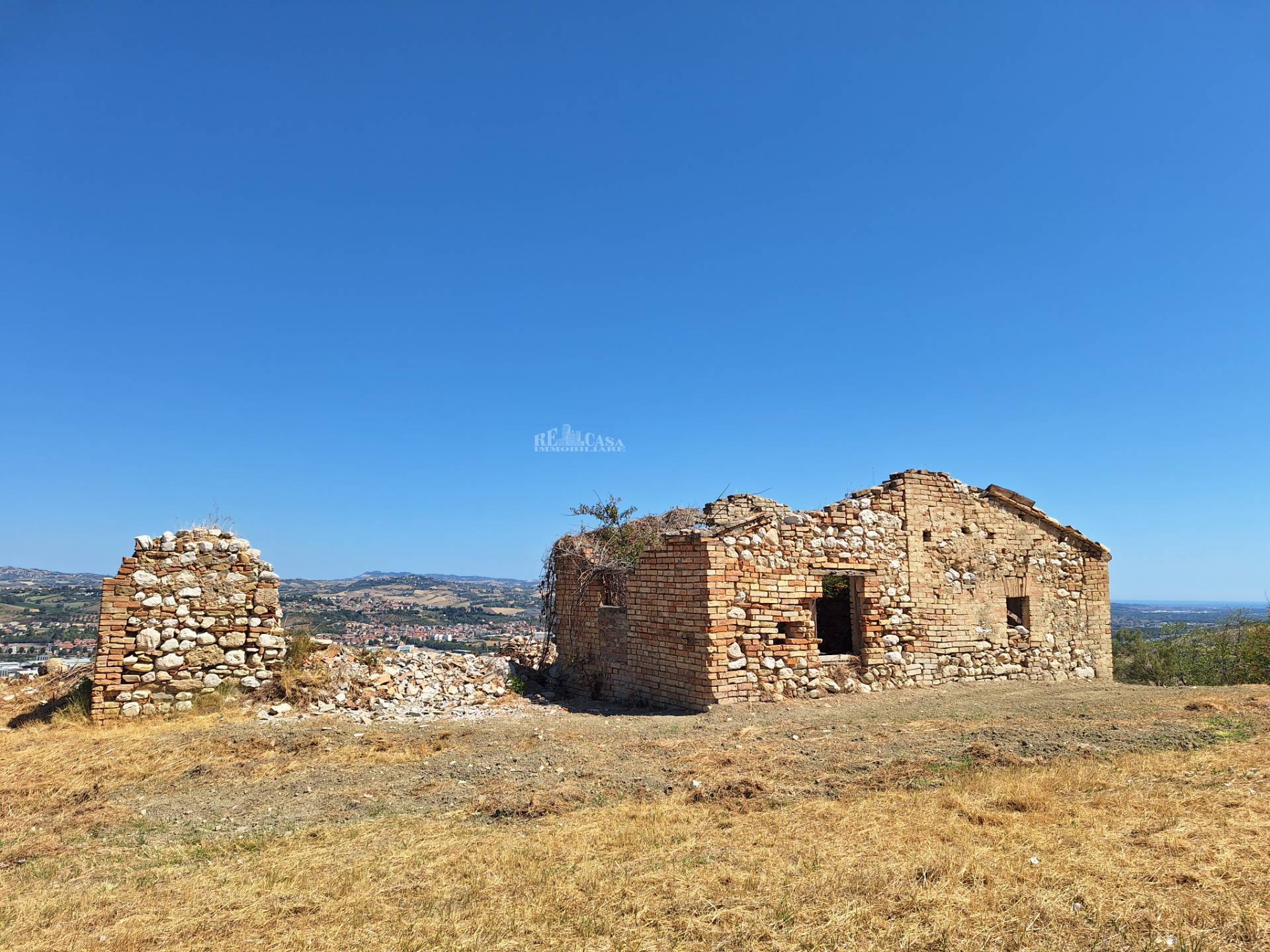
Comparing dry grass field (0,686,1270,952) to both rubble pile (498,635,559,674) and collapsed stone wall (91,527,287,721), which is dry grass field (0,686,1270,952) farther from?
rubble pile (498,635,559,674)

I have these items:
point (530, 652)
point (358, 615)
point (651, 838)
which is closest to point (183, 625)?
point (530, 652)

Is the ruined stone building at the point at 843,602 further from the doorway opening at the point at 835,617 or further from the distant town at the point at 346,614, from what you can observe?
the distant town at the point at 346,614

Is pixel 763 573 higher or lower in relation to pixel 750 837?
higher

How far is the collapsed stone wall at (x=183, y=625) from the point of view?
364 inches

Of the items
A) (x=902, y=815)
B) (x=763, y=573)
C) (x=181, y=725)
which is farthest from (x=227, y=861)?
(x=763, y=573)

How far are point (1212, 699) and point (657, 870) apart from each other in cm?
869

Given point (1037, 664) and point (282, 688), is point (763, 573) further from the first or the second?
point (282, 688)

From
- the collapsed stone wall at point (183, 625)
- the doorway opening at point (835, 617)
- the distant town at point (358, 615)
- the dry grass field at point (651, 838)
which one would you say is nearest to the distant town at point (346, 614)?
the distant town at point (358, 615)

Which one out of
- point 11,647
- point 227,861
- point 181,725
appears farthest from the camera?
point 11,647

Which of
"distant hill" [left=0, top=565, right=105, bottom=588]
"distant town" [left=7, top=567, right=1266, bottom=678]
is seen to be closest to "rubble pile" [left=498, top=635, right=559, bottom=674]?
"distant town" [left=7, top=567, right=1266, bottom=678]

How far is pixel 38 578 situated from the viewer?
4359 cm

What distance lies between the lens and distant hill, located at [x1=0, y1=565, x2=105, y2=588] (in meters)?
40.0

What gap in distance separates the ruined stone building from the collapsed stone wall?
5175mm

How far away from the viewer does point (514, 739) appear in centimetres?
800
